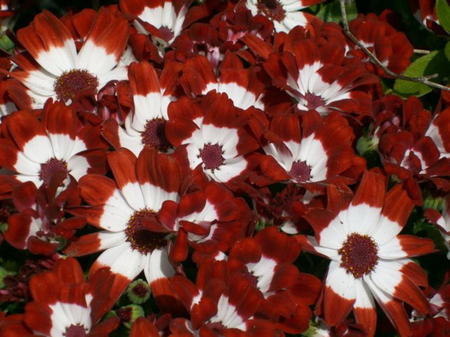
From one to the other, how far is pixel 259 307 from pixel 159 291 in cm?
27

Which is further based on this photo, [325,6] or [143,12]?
[325,6]

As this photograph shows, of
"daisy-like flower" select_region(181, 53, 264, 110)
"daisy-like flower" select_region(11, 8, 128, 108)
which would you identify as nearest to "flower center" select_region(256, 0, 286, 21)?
"daisy-like flower" select_region(181, 53, 264, 110)

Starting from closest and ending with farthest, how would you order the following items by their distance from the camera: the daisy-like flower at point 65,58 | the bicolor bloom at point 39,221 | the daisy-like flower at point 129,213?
1. the bicolor bloom at point 39,221
2. the daisy-like flower at point 129,213
3. the daisy-like flower at point 65,58

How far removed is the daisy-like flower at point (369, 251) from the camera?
5.91 feet

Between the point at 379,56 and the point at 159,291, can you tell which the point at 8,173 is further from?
the point at 379,56

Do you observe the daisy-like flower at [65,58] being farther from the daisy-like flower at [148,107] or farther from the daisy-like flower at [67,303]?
the daisy-like flower at [67,303]

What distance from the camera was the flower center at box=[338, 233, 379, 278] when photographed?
1.88 m

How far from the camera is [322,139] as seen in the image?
1.97 meters

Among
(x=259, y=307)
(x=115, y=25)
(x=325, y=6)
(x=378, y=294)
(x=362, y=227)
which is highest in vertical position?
(x=325, y=6)

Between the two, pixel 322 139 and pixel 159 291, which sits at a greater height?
pixel 322 139

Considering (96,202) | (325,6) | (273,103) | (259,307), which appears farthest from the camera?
(325,6)

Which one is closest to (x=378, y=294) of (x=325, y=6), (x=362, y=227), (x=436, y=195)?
(x=362, y=227)

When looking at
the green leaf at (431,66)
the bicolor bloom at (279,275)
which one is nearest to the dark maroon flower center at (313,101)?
the green leaf at (431,66)

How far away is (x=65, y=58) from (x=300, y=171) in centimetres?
88
